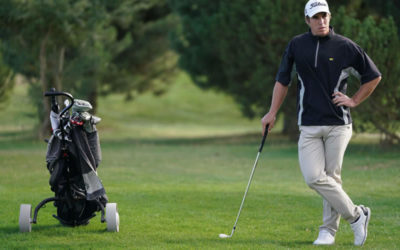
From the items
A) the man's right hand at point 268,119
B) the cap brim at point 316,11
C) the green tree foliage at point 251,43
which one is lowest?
the man's right hand at point 268,119

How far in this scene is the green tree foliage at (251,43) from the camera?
57.8 ft

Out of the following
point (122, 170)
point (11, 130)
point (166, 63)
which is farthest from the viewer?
point (166, 63)

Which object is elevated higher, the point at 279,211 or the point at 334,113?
the point at 334,113

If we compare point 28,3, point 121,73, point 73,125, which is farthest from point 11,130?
point 73,125

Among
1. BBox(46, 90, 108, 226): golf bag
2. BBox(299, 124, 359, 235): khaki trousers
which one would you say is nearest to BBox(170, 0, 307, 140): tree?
BBox(46, 90, 108, 226): golf bag

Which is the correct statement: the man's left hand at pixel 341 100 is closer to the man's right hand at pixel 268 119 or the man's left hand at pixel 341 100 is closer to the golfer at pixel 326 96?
the golfer at pixel 326 96

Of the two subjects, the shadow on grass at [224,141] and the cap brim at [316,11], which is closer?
the cap brim at [316,11]

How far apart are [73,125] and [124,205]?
259cm

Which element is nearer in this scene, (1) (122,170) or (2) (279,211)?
(2) (279,211)

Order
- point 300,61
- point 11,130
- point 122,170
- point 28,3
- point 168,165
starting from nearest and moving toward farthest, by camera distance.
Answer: point 300,61, point 122,170, point 168,165, point 28,3, point 11,130

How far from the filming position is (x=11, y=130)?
33.8 meters

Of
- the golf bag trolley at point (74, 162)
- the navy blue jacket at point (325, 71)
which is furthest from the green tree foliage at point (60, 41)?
the navy blue jacket at point (325, 71)

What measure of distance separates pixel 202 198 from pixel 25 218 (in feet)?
11.6

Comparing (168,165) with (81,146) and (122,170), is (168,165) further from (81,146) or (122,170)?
(81,146)
